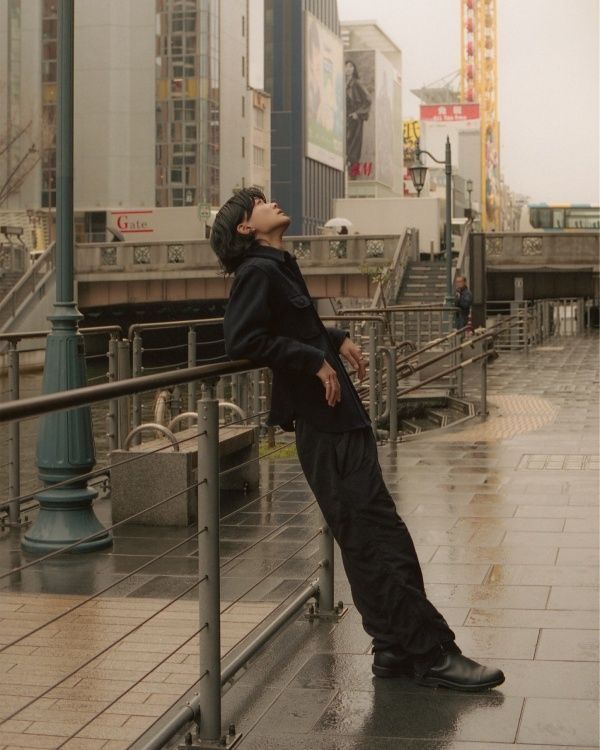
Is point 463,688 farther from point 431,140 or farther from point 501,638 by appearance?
point 431,140

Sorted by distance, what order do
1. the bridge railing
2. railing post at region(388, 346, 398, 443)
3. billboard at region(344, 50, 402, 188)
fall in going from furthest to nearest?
billboard at region(344, 50, 402, 188) → the bridge railing → railing post at region(388, 346, 398, 443)

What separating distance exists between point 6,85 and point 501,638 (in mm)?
78764

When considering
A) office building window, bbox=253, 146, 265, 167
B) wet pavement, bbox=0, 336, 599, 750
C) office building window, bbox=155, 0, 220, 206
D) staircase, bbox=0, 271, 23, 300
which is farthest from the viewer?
office building window, bbox=253, 146, 265, 167

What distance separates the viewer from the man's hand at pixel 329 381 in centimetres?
456

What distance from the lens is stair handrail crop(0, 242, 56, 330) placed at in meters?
49.4

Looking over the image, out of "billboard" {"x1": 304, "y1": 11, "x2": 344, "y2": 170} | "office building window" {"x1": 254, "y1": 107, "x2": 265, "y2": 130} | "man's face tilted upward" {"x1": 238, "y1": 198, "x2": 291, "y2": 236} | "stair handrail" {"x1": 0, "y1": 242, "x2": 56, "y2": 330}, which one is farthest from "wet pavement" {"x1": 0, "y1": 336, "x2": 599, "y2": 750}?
"billboard" {"x1": 304, "y1": 11, "x2": 344, "y2": 170}

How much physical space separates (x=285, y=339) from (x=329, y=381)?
20 cm

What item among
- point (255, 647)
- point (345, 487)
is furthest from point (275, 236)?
point (255, 647)

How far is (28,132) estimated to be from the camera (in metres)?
74.1

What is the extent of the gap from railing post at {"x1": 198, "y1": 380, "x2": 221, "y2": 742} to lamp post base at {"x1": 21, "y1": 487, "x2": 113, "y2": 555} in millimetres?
3932

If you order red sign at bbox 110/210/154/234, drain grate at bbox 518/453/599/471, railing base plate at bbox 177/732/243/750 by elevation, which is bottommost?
drain grate at bbox 518/453/599/471

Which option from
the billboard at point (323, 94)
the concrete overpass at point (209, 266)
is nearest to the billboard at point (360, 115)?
the billboard at point (323, 94)

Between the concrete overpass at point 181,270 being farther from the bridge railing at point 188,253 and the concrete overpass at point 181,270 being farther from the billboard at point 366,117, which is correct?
the billboard at point 366,117

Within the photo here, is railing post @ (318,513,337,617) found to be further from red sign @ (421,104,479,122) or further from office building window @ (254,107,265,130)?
red sign @ (421,104,479,122)
